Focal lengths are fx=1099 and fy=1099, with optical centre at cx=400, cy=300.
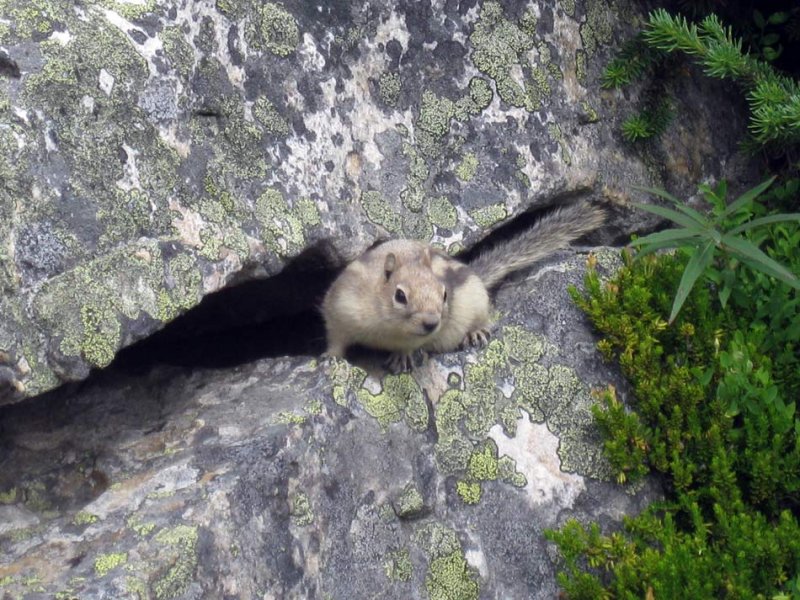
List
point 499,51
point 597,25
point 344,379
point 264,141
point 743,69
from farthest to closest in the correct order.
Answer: point 597,25, point 499,51, point 743,69, point 264,141, point 344,379

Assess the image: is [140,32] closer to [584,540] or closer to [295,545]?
[295,545]

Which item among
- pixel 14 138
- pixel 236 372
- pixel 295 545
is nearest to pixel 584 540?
pixel 295 545

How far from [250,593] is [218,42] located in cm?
250

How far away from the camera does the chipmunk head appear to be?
17.6 ft

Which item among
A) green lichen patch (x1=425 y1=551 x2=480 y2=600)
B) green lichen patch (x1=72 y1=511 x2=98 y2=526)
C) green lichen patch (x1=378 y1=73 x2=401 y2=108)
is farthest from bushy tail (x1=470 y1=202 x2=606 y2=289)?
green lichen patch (x1=72 y1=511 x2=98 y2=526)

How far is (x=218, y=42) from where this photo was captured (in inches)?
200

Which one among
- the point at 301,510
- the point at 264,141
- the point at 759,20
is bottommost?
the point at 301,510

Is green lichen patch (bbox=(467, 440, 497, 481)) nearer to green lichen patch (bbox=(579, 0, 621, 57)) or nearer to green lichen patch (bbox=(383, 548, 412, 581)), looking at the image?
green lichen patch (bbox=(383, 548, 412, 581))

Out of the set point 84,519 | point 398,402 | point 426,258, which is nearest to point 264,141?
point 426,258

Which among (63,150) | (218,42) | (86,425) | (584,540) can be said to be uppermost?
(218,42)

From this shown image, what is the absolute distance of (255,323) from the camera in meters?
5.89

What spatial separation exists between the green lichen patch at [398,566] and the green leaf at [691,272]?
1544 mm

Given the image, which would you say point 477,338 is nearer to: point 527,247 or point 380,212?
point 527,247

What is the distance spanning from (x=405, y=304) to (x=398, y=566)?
1.39 metres
